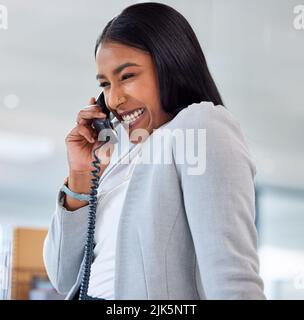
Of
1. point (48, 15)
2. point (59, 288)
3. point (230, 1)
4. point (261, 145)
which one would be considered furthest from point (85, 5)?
point (59, 288)

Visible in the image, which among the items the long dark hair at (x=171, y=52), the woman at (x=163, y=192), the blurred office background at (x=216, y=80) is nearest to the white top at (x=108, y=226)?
the woman at (x=163, y=192)

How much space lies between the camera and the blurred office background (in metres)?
3.16

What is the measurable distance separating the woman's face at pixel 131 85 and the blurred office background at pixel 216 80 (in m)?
1.12

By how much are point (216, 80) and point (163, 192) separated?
3312mm

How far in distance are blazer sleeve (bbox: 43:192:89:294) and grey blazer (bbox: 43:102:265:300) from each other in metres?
0.22

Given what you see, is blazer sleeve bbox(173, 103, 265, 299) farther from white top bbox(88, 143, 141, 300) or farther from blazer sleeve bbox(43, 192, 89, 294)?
blazer sleeve bbox(43, 192, 89, 294)

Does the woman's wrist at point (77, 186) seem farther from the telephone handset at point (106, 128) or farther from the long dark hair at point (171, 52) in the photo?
the long dark hair at point (171, 52)

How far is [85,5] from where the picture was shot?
3.51 metres

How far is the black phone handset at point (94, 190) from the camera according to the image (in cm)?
96

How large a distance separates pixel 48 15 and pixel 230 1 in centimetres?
93

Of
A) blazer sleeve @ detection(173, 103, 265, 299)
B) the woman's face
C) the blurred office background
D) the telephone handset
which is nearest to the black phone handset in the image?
the telephone handset

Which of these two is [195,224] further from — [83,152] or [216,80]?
[216,80]
